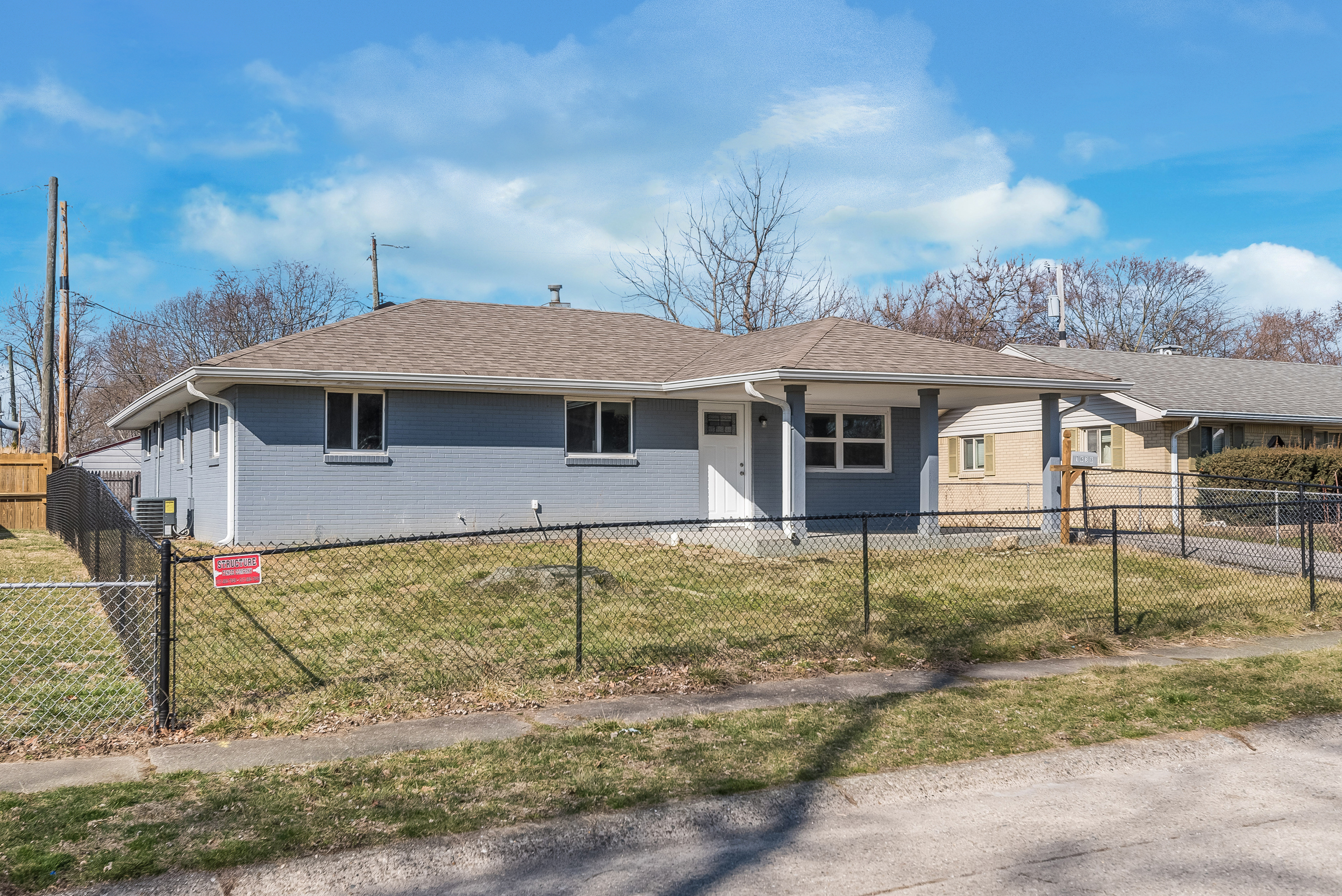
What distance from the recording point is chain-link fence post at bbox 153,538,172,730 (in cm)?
586

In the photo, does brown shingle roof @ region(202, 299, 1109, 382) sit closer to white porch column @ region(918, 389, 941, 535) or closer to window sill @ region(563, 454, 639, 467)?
white porch column @ region(918, 389, 941, 535)

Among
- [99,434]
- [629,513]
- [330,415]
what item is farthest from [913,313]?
[99,434]

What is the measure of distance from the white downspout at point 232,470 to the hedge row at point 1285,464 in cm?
1801

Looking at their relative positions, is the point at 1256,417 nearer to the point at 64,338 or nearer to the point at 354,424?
the point at 354,424

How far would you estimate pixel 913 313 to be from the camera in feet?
144

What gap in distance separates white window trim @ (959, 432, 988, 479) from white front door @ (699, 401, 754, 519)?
10756 millimetres

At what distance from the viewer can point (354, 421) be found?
15703mm

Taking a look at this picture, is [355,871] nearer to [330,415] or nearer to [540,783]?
[540,783]

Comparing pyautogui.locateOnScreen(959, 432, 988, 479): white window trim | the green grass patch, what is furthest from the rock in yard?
pyautogui.locateOnScreen(959, 432, 988, 479): white window trim

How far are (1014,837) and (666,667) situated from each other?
3404mm

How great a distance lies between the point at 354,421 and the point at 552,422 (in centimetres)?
316

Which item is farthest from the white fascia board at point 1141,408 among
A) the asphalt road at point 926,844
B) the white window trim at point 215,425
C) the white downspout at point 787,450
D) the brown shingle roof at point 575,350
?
the asphalt road at point 926,844

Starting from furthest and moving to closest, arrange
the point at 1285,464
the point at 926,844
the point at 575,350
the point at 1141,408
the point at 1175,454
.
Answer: the point at 1175,454 < the point at 1141,408 < the point at 1285,464 < the point at 575,350 < the point at 926,844

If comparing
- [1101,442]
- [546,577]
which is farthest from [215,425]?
[1101,442]
